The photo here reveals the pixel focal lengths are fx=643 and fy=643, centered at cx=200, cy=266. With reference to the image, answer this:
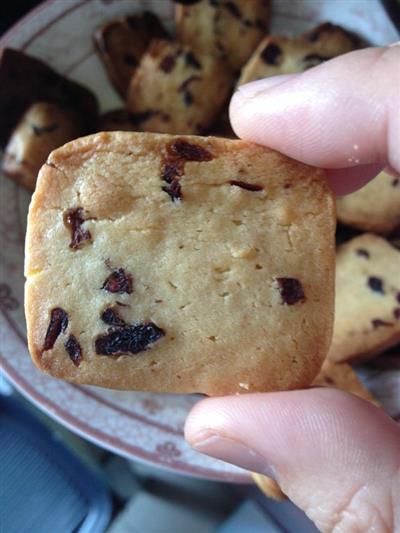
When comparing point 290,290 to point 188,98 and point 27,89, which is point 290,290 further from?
point 27,89

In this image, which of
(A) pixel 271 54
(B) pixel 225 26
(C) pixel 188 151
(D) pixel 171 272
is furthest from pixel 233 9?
(D) pixel 171 272

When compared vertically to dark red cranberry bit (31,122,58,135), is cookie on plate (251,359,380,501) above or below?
below

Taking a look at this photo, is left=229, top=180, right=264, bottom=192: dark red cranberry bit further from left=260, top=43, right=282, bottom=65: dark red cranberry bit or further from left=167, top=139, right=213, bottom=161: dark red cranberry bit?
left=260, top=43, right=282, bottom=65: dark red cranberry bit

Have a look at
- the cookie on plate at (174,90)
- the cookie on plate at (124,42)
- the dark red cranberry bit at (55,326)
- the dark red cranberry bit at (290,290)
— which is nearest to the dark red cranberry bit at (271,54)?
the cookie on plate at (174,90)

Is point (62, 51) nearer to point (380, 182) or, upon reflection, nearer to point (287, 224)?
point (380, 182)

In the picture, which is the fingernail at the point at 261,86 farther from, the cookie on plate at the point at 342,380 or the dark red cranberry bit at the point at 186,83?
the cookie on plate at the point at 342,380

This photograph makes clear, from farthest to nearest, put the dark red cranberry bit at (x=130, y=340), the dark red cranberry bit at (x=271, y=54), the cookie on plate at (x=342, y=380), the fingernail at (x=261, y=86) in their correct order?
1. the dark red cranberry bit at (x=271, y=54)
2. the cookie on plate at (x=342, y=380)
3. the fingernail at (x=261, y=86)
4. the dark red cranberry bit at (x=130, y=340)

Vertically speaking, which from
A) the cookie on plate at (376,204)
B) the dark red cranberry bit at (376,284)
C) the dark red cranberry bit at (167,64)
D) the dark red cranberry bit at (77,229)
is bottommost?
the dark red cranberry bit at (376,284)

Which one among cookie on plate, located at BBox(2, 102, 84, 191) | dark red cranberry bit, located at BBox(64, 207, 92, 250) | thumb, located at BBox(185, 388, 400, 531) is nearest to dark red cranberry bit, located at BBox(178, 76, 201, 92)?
cookie on plate, located at BBox(2, 102, 84, 191)
